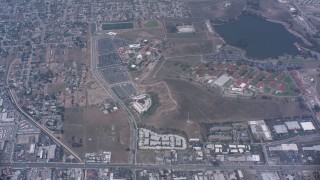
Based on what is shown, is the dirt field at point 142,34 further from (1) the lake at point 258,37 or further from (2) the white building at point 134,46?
(1) the lake at point 258,37

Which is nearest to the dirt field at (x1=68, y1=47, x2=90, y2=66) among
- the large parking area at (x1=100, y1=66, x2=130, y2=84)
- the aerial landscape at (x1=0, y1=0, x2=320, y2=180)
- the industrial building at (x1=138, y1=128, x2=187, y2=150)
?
the aerial landscape at (x1=0, y1=0, x2=320, y2=180)

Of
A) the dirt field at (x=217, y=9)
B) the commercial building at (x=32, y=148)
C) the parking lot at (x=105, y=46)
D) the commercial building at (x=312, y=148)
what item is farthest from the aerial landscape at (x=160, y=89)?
the commercial building at (x=32, y=148)

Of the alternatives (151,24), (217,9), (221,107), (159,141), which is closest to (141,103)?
(159,141)

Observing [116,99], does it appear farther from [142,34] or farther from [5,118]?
[142,34]

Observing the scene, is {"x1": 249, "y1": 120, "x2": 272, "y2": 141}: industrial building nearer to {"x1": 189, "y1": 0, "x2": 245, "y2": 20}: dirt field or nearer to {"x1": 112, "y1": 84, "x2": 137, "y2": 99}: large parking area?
{"x1": 112, "y1": 84, "x2": 137, "y2": 99}: large parking area

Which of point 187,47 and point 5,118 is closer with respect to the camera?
point 5,118

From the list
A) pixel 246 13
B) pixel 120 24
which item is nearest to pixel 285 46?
pixel 246 13
